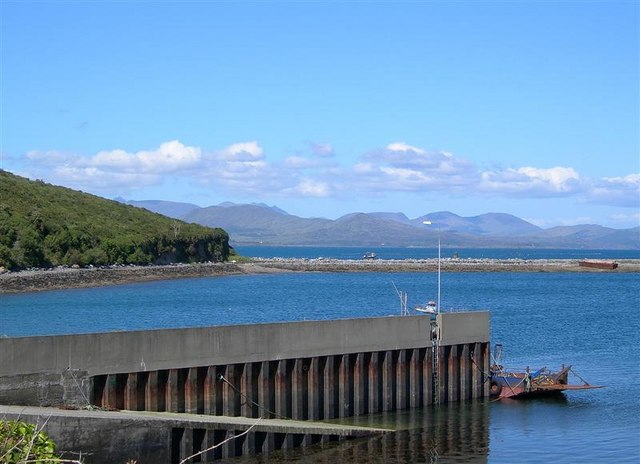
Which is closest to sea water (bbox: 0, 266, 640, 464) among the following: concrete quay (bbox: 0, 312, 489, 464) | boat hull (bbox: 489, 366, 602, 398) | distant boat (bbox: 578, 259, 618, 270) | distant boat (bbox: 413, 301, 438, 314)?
boat hull (bbox: 489, 366, 602, 398)

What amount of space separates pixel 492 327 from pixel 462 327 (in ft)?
113

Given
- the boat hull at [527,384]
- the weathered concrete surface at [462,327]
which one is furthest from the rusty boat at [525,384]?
the weathered concrete surface at [462,327]

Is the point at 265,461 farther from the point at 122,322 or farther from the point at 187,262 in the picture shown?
the point at 187,262

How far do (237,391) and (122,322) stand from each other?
43.3 metres

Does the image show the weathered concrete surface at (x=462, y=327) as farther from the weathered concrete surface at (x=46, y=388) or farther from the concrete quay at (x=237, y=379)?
the weathered concrete surface at (x=46, y=388)

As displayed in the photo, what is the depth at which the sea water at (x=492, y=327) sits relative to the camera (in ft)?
98.1

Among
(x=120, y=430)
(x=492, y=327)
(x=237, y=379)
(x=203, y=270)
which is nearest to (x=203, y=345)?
(x=237, y=379)

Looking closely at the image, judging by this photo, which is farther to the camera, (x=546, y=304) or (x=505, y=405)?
(x=546, y=304)

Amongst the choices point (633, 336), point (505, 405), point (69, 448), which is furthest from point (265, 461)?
point (633, 336)

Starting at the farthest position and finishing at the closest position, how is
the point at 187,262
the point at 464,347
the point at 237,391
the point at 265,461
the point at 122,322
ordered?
the point at 187,262 → the point at 122,322 → the point at 464,347 → the point at 237,391 → the point at 265,461

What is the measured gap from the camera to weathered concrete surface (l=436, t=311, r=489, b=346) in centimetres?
3366

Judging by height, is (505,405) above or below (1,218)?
below

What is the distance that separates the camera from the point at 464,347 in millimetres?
34469

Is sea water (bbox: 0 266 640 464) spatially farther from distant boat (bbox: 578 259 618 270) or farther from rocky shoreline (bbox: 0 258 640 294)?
distant boat (bbox: 578 259 618 270)
